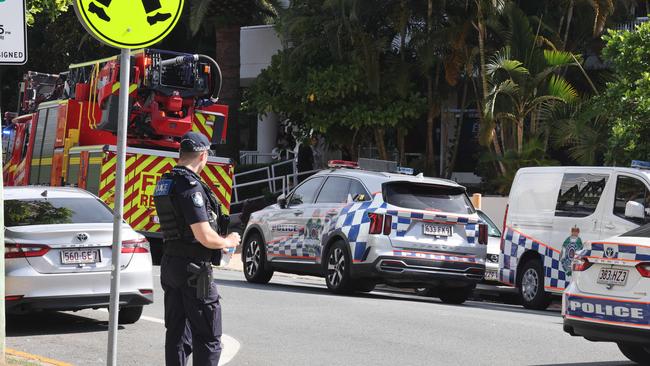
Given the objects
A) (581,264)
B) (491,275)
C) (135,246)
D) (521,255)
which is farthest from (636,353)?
(491,275)

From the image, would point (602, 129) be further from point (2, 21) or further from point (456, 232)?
point (2, 21)

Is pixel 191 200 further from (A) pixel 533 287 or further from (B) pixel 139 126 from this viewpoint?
(B) pixel 139 126

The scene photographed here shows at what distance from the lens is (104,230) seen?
11.1 metres

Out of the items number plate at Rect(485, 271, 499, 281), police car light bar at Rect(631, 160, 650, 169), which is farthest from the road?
number plate at Rect(485, 271, 499, 281)

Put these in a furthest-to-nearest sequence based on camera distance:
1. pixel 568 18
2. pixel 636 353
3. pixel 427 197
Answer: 1. pixel 568 18
2. pixel 427 197
3. pixel 636 353

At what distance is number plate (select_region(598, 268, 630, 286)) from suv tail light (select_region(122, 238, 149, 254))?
4.48 meters

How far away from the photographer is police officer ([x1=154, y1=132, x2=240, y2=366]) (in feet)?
23.0

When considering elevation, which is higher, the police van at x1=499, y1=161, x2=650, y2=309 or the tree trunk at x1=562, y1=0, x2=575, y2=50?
the tree trunk at x1=562, y1=0, x2=575, y2=50

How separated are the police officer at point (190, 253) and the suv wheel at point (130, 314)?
15.0 feet

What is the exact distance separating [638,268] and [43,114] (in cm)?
1489

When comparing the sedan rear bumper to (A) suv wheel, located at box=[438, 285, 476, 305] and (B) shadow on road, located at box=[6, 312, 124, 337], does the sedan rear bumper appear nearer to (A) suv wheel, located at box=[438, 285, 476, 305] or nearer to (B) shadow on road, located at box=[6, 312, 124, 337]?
(B) shadow on road, located at box=[6, 312, 124, 337]

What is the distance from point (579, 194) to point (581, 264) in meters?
5.68

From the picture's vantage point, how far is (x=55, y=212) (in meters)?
11.4

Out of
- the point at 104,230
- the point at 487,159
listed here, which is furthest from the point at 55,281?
the point at 487,159
